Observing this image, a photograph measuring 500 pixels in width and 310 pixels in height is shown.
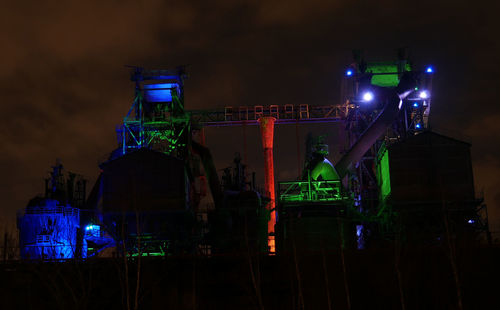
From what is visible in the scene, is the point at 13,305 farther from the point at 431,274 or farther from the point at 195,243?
the point at 431,274

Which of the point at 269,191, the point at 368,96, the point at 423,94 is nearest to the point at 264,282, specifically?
the point at 269,191

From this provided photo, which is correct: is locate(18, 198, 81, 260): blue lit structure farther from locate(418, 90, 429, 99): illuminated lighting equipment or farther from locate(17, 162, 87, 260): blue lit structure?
locate(418, 90, 429, 99): illuminated lighting equipment

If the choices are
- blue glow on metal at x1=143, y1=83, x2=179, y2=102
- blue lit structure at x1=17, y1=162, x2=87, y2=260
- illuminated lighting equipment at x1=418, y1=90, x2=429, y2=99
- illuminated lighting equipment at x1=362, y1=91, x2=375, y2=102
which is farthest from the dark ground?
illuminated lighting equipment at x1=362, y1=91, x2=375, y2=102

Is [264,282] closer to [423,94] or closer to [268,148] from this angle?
[268,148]

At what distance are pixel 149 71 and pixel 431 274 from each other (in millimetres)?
32583

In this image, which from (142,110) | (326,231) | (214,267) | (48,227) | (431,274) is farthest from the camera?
(142,110)

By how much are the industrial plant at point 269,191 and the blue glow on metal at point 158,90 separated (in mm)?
94

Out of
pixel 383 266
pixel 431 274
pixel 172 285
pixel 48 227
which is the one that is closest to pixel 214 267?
pixel 172 285

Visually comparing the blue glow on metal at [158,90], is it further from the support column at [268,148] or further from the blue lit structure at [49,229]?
the blue lit structure at [49,229]

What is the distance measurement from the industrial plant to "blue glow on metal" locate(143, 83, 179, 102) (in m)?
0.09

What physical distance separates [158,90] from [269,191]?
45.8 ft

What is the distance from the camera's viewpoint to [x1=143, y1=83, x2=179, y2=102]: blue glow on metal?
52.8m

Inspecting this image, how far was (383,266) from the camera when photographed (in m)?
33.8

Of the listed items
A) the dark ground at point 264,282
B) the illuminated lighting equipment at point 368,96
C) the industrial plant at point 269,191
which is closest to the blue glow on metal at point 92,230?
the industrial plant at point 269,191
